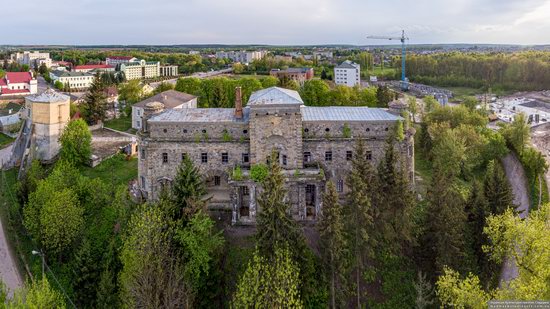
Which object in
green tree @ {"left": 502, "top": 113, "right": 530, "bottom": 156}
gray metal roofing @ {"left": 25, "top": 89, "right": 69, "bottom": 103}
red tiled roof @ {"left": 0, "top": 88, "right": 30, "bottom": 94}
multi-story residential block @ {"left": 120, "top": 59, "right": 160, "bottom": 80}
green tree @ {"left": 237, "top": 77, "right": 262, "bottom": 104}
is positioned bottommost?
green tree @ {"left": 502, "top": 113, "right": 530, "bottom": 156}

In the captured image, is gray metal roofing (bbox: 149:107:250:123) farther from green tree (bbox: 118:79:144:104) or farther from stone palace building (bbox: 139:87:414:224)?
green tree (bbox: 118:79:144:104)

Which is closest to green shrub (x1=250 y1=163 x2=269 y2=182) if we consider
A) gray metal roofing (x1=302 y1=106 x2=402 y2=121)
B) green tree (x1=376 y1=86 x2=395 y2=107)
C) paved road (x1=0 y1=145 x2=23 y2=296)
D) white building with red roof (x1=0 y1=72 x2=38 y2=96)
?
gray metal roofing (x1=302 y1=106 x2=402 y2=121)

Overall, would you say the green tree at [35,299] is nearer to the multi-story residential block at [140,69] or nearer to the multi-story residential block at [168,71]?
the multi-story residential block at [140,69]

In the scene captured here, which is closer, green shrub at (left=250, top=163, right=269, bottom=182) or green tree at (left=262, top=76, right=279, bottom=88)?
green shrub at (left=250, top=163, right=269, bottom=182)

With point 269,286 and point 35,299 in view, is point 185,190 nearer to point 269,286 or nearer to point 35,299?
point 269,286

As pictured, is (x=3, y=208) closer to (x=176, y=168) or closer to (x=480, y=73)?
(x=176, y=168)

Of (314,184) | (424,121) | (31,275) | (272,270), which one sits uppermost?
(424,121)

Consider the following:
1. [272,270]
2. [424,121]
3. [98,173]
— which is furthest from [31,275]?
[424,121]

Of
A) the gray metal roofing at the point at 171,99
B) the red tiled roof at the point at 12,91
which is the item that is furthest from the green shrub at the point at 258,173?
the red tiled roof at the point at 12,91
